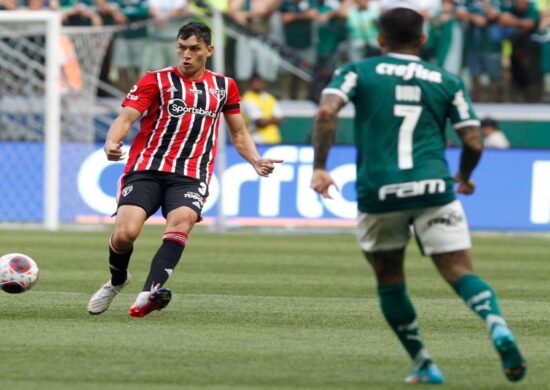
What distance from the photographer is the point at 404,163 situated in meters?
6.73

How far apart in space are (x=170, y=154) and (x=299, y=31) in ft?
50.1

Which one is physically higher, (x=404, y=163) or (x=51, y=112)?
(x=404, y=163)

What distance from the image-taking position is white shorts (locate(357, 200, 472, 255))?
22.0ft

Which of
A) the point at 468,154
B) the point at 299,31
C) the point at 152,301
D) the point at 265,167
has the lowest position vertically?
the point at 152,301

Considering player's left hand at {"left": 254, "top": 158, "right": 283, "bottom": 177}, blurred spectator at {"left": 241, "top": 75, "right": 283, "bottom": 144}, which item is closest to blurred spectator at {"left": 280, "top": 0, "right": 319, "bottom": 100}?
blurred spectator at {"left": 241, "top": 75, "right": 283, "bottom": 144}

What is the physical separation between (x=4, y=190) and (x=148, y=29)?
173 inches

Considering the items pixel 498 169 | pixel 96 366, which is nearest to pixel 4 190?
pixel 498 169

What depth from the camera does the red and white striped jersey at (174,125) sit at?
9.77m

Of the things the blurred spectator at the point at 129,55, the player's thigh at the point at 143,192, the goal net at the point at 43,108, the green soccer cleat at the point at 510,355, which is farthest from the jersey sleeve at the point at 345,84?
the blurred spectator at the point at 129,55

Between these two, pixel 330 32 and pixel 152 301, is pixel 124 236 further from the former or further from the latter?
pixel 330 32

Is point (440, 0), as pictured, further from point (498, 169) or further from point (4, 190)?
point (4, 190)

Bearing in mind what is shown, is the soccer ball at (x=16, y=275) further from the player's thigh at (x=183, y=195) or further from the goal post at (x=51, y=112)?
the goal post at (x=51, y=112)

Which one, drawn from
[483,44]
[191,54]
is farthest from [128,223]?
[483,44]

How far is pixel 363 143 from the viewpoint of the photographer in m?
6.80
